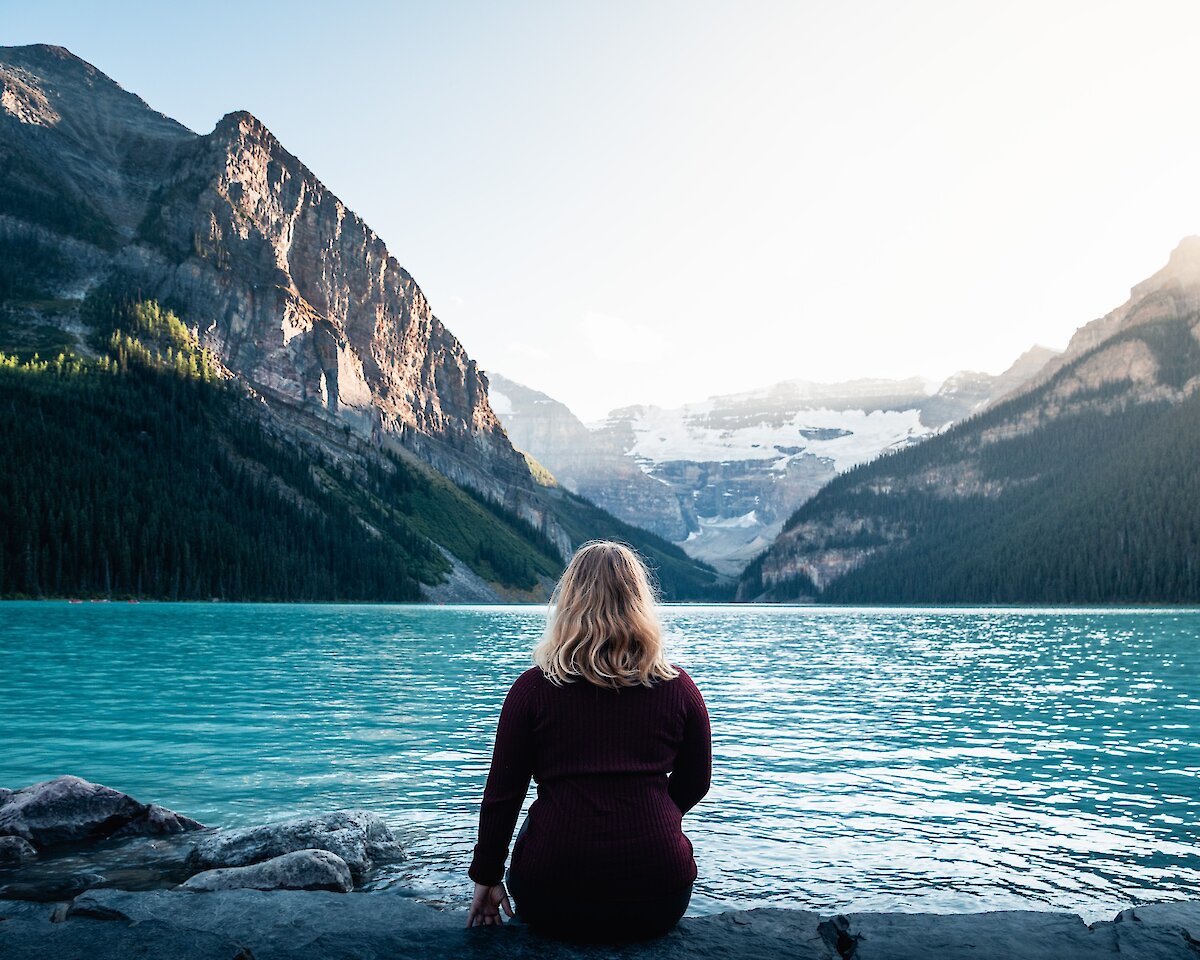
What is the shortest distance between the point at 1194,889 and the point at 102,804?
56.5 feet

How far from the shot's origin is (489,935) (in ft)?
21.9

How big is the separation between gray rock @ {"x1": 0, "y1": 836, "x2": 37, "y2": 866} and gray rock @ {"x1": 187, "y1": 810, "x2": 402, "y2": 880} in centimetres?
251

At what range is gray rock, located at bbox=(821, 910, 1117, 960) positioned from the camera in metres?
6.77

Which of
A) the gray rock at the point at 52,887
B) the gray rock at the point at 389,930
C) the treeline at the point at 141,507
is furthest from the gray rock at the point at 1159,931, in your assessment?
the treeline at the point at 141,507

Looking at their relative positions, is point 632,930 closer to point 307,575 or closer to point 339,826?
point 339,826

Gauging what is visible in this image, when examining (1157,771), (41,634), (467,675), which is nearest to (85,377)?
(41,634)

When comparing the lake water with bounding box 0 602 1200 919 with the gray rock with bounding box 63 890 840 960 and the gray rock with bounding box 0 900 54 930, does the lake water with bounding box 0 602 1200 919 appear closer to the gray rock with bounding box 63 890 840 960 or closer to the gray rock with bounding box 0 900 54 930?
the gray rock with bounding box 63 890 840 960

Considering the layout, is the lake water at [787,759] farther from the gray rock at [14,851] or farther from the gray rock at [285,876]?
the gray rock at [14,851]

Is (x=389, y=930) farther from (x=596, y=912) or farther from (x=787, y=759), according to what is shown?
(x=787, y=759)

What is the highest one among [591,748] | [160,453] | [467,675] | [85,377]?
[85,377]

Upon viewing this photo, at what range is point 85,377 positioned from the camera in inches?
7077

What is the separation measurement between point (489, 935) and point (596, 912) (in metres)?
1.03

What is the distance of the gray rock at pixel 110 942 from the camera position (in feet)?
21.6

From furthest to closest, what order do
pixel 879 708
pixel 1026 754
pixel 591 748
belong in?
pixel 879 708 → pixel 1026 754 → pixel 591 748
